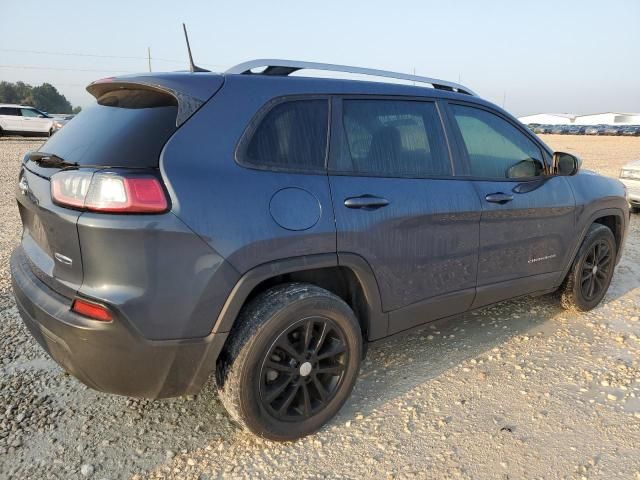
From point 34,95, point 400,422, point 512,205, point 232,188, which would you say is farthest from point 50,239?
point 34,95

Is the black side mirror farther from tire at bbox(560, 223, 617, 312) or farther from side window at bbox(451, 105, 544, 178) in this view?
tire at bbox(560, 223, 617, 312)

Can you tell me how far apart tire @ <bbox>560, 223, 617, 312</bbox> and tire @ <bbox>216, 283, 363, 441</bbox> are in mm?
2242

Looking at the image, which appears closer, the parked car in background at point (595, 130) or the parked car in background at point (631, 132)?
the parked car in background at point (631, 132)

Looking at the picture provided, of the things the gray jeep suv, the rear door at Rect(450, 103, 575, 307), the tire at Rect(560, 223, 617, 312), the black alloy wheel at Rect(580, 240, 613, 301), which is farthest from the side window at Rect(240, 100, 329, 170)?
the black alloy wheel at Rect(580, 240, 613, 301)

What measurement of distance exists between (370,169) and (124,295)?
1.36 meters

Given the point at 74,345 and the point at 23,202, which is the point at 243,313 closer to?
the point at 74,345

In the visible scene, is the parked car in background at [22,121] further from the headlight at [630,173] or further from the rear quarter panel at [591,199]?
the rear quarter panel at [591,199]

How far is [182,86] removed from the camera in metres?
2.26

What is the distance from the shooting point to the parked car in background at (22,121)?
23.4 metres

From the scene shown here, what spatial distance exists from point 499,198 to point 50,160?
2.52m

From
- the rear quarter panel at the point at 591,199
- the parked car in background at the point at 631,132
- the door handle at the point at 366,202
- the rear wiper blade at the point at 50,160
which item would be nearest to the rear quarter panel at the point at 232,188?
the door handle at the point at 366,202

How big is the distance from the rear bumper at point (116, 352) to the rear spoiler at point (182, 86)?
91 cm

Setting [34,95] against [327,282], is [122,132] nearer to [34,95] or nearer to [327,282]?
[327,282]

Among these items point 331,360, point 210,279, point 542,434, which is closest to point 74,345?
point 210,279
